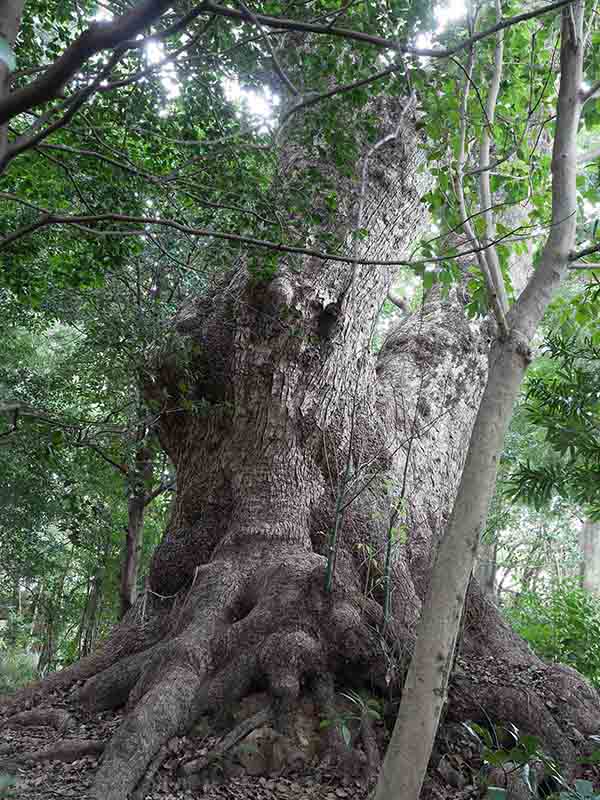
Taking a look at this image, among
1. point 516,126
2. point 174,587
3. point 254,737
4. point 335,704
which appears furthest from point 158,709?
point 516,126

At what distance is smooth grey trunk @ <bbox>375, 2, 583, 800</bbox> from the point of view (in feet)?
7.25

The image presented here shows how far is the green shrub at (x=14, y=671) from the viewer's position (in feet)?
38.6

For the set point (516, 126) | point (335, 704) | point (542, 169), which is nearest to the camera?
point (335, 704)

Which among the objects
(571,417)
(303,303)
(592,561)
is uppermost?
(303,303)

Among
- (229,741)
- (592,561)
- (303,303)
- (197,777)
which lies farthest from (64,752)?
(592,561)

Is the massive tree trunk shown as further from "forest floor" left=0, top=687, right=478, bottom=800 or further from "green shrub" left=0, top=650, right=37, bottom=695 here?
"green shrub" left=0, top=650, right=37, bottom=695

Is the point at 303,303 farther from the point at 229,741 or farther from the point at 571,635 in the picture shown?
the point at 571,635

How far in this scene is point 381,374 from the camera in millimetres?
→ 6016

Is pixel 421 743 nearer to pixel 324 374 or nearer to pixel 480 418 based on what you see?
pixel 480 418

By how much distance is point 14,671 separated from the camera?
43.4ft

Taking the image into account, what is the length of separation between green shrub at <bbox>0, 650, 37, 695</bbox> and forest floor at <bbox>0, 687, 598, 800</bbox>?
29.7 ft

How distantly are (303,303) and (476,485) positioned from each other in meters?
2.48

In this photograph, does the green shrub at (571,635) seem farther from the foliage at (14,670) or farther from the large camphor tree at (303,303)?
the foliage at (14,670)

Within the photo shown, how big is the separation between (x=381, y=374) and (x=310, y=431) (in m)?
1.69
